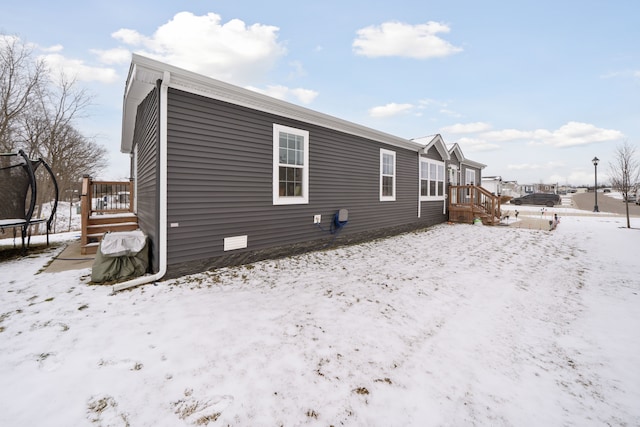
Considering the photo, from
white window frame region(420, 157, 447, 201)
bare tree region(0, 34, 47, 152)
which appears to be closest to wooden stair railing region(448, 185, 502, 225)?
white window frame region(420, 157, 447, 201)

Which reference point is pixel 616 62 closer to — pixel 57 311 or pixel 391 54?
pixel 391 54

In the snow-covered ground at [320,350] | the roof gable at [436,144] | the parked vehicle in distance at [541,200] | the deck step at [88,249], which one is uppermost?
the roof gable at [436,144]

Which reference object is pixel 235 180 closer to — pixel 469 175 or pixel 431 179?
pixel 431 179

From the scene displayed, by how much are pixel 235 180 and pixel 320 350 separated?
375cm

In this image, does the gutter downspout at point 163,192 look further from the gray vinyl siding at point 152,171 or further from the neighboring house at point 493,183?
the neighboring house at point 493,183

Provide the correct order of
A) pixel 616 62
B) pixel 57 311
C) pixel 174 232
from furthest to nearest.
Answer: pixel 616 62 < pixel 174 232 < pixel 57 311

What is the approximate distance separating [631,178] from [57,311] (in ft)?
65.6

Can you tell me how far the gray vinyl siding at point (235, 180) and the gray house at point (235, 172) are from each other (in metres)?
0.02

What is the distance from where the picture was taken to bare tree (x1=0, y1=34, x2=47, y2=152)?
13328mm

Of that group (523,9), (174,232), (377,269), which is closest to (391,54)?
(523,9)

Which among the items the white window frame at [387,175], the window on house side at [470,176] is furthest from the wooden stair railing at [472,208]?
the white window frame at [387,175]

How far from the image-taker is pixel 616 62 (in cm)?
1005

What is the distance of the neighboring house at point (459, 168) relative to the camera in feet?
45.5

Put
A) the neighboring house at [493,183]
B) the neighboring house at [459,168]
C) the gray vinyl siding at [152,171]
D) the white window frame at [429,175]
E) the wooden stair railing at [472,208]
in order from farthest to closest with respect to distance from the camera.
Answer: the neighboring house at [493,183], the neighboring house at [459,168], the wooden stair railing at [472,208], the white window frame at [429,175], the gray vinyl siding at [152,171]
